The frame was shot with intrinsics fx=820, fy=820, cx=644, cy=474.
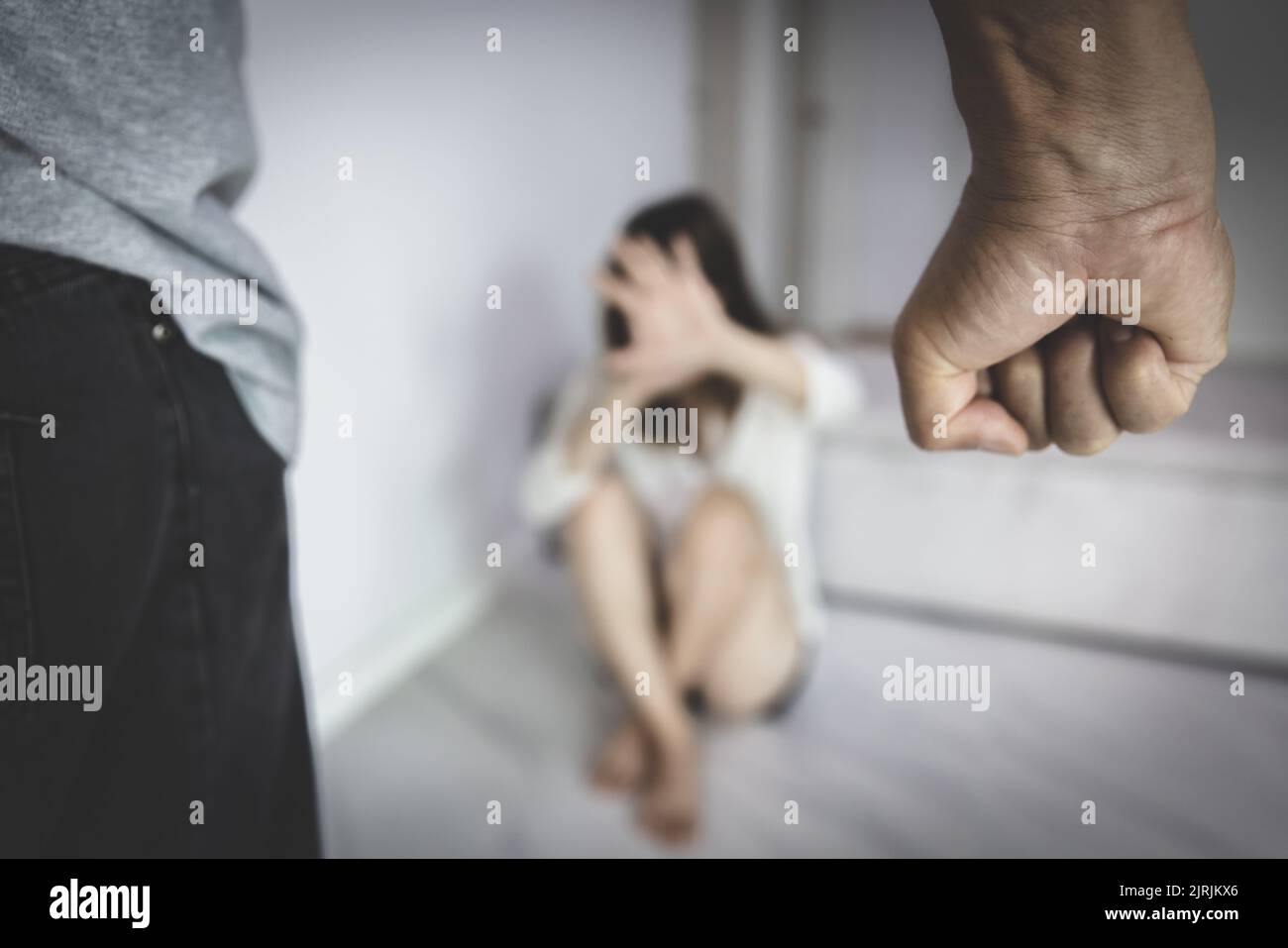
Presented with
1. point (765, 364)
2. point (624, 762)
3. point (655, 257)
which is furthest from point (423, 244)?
point (624, 762)

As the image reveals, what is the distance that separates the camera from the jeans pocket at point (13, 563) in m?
0.43

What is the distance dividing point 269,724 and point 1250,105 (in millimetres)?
782

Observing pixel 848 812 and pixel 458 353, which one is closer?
pixel 848 812

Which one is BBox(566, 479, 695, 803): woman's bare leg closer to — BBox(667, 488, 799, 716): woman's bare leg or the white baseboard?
BBox(667, 488, 799, 716): woman's bare leg

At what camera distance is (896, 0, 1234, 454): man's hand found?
29 centimetres

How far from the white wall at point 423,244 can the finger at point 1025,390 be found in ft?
3.23

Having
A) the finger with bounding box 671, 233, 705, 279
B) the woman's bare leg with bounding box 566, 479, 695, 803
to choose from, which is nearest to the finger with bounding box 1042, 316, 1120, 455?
the finger with bounding box 671, 233, 705, 279

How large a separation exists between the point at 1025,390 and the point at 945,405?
39 mm

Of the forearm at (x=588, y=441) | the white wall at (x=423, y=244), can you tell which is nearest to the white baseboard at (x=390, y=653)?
the white wall at (x=423, y=244)

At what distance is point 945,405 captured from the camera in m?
0.38

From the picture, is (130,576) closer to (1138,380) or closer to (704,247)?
(1138,380)
